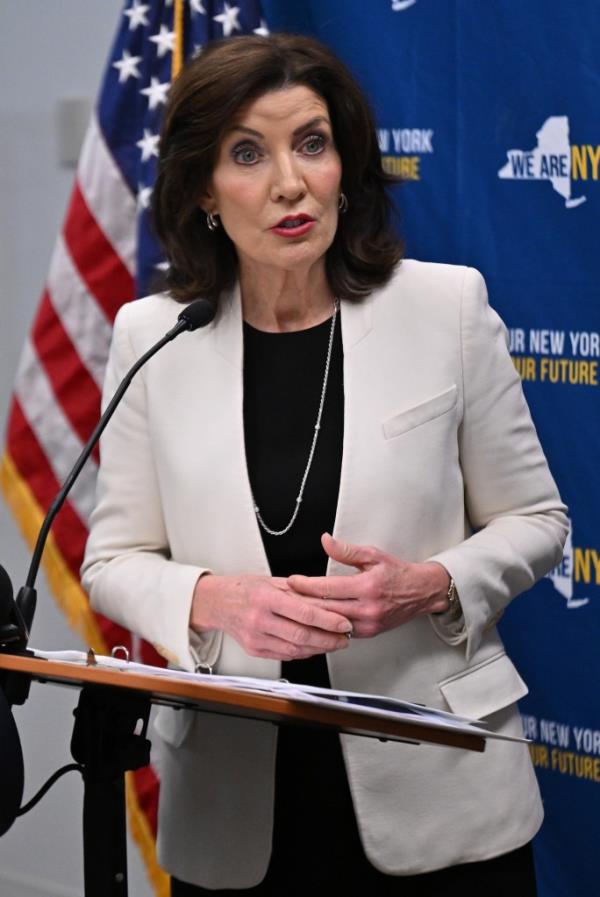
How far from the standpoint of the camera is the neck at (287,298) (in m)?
1.88

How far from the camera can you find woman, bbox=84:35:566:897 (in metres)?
1.76

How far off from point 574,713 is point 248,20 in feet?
4.61

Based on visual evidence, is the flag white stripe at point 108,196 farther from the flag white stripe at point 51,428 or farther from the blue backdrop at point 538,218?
the blue backdrop at point 538,218

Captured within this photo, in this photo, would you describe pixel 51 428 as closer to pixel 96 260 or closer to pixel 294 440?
pixel 96 260

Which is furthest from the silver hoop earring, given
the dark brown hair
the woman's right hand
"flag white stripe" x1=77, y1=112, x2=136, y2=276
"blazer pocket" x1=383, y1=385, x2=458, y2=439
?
"flag white stripe" x1=77, y1=112, x2=136, y2=276

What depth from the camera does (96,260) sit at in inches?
113

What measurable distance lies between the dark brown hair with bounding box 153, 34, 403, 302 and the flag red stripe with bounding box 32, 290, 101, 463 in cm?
96

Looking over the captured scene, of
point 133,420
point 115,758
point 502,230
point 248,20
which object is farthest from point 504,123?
point 115,758

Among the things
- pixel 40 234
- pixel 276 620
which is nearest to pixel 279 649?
pixel 276 620

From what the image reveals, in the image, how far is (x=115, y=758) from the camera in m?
1.54

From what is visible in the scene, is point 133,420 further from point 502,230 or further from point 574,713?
point 574,713

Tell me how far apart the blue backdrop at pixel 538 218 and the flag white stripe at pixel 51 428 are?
2.73 ft

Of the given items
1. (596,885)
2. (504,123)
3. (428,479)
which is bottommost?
(596,885)

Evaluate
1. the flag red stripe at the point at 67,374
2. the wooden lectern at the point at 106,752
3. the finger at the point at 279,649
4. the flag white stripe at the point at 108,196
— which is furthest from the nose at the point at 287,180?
the flag red stripe at the point at 67,374
